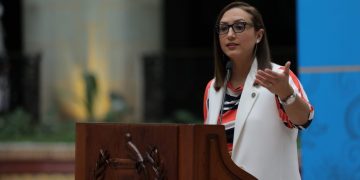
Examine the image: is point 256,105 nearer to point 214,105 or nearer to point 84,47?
point 214,105

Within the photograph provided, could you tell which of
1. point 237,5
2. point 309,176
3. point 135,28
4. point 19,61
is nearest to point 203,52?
point 135,28

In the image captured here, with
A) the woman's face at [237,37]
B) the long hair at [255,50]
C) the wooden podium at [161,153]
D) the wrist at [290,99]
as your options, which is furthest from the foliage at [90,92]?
the wrist at [290,99]

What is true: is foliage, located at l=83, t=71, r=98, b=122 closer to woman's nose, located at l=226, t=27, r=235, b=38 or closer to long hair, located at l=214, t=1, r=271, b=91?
long hair, located at l=214, t=1, r=271, b=91

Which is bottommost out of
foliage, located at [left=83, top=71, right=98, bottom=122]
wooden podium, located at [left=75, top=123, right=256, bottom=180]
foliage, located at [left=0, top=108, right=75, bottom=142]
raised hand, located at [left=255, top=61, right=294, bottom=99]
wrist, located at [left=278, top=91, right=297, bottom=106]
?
foliage, located at [left=0, top=108, right=75, bottom=142]

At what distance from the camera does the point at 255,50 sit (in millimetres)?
3537

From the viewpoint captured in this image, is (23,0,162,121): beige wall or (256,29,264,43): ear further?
(23,0,162,121): beige wall

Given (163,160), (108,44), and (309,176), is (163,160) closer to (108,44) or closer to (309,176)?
(309,176)

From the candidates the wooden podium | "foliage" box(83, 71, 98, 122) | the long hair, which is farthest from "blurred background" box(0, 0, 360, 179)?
the wooden podium

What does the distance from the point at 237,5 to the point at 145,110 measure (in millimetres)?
8398

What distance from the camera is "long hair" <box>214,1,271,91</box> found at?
3.48 meters

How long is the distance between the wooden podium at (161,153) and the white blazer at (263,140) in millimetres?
288

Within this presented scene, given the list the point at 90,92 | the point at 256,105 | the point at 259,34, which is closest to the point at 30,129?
the point at 90,92

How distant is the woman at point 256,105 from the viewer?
3146mm

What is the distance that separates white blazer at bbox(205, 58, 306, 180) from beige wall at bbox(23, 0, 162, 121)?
27.6 feet
